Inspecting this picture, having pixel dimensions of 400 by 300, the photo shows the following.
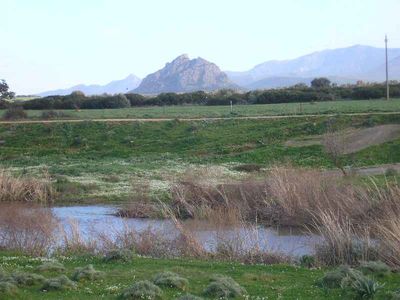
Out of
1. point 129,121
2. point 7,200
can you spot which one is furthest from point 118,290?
point 129,121

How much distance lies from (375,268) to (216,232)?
23.6 feet

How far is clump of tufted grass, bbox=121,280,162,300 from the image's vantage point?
14.7 metres

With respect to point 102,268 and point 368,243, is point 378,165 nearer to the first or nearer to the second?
point 368,243

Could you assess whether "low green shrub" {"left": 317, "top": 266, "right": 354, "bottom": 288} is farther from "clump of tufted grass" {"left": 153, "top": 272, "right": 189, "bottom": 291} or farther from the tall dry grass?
"clump of tufted grass" {"left": 153, "top": 272, "right": 189, "bottom": 291}

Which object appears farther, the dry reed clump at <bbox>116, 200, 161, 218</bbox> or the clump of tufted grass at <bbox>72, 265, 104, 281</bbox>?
the dry reed clump at <bbox>116, 200, 161, 218</bbox>

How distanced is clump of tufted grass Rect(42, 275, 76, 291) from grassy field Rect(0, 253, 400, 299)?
0.17 meters

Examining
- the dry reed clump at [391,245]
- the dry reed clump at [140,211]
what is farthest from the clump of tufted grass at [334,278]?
→ the dry reed clump at [140,211]

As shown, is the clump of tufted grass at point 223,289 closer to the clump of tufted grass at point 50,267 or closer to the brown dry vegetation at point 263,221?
the clump of tufted grass at point 50,267

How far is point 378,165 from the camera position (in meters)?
47.9

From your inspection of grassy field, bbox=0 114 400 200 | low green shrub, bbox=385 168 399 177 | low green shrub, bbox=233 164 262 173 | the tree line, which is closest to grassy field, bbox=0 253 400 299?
grassy field, bbox=0 114 400 200

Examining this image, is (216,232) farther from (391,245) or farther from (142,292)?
(142,292)

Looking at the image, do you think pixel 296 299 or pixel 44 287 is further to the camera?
pixel 44 287

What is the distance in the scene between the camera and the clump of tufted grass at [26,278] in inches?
640

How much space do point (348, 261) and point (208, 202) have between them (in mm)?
13341
